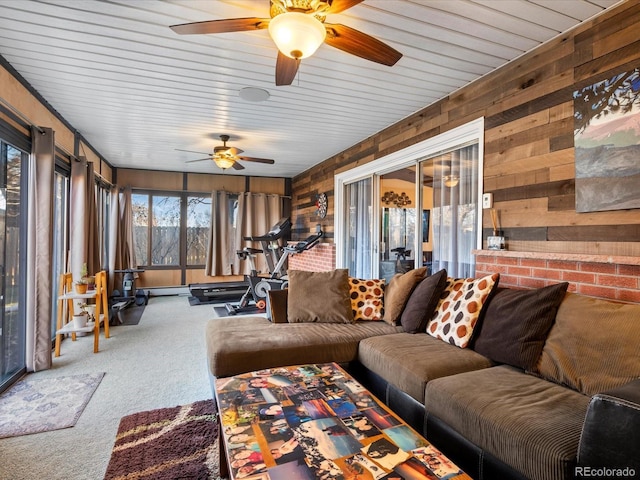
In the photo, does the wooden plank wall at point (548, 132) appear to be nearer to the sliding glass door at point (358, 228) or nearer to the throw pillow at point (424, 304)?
the throw pillow at point (424, 304)

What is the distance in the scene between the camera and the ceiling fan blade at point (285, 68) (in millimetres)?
2053

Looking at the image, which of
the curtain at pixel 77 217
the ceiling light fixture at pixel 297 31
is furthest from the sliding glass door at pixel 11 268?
the ceiling light fixture at pixel 297 31

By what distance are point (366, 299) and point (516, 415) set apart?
5.89 ft

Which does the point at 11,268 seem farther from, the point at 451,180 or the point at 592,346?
the point at 592,346

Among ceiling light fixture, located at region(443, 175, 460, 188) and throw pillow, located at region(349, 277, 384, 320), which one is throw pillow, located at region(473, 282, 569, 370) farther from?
ceiling light fixture, located at region(443, 175, 460, 188)

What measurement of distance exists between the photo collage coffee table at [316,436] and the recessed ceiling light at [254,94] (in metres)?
2.46

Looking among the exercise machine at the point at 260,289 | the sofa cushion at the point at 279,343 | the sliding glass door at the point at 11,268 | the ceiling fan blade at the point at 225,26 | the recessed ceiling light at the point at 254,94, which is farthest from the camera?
the exercise machine at the point at 260,289

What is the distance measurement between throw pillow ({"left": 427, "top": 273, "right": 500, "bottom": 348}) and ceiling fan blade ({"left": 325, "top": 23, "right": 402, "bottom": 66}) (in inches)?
61.5

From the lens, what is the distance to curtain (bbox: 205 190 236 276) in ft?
23.9

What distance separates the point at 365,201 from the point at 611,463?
3.98 metres

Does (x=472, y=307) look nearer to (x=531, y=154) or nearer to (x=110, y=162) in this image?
(x=531, y=154)

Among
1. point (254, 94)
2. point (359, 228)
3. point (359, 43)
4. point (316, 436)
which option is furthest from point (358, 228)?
point (316, 436)

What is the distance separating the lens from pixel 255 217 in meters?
7.64

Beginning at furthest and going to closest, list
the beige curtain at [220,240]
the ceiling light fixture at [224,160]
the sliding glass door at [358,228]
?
the beige curtain at [220,240]
the sliding glass door at [358,228]
the ceiling light fixture at [224,160]
